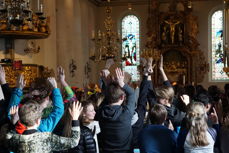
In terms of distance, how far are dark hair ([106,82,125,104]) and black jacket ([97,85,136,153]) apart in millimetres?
78

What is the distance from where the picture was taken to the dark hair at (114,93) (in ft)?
13.8


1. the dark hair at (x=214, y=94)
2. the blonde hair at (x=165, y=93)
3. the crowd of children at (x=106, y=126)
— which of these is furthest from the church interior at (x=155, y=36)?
the crowd of children at (x=106, y=126)

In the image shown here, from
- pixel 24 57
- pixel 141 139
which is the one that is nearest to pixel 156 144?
pixel 141 139

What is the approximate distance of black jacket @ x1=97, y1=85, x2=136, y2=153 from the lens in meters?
4.24

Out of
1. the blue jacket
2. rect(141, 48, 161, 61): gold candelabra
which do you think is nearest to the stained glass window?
rect(141, 48, 161, 61): gold candelabra

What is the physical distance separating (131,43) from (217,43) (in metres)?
5.05

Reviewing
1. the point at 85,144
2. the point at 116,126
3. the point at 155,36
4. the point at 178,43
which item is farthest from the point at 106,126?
the point at 155,36

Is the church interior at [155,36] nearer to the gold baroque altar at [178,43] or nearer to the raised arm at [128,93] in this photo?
the gold baroque altar at [178,43]

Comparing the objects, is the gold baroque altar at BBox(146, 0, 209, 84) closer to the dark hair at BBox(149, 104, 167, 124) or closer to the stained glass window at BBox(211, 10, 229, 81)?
the stained glass window at BBox(211, 10, 229, 81)

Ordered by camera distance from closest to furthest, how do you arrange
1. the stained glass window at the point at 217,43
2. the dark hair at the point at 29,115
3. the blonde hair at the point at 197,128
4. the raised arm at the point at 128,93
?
the dark hair at the point at 29,115
the blonde hair at the point at 197,128
the raised arm at the point at 128,93
the stained glass window at the point at 217,43

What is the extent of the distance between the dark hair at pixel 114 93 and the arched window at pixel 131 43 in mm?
19449

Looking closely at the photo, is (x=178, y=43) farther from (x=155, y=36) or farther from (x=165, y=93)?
(x=165, y=93)

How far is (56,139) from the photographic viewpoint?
332 centimetres

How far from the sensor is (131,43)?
2403 centimetres
